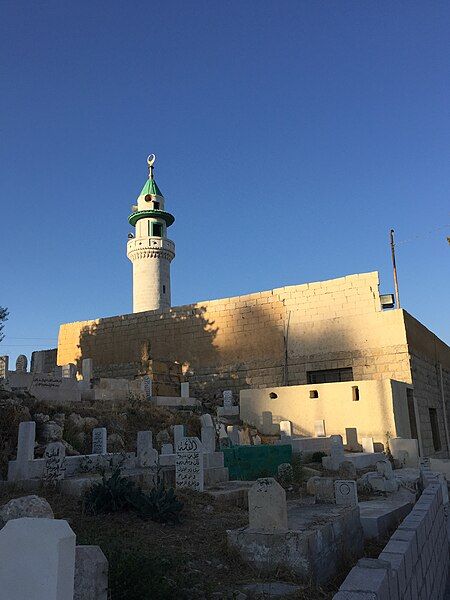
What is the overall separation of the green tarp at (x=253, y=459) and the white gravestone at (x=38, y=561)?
9.74 meters

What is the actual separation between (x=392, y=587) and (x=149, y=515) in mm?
3485

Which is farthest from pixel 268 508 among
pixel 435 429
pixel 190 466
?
pixel 435 429

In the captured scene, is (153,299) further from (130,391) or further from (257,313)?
(130,391)

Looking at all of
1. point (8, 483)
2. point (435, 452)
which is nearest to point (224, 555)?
point (8, 483)

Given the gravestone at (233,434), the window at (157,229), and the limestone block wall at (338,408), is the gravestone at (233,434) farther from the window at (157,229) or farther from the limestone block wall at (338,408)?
the window at (157,229)

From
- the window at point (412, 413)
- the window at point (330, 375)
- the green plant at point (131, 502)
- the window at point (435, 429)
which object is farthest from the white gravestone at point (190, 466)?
the window at point (435, 429)

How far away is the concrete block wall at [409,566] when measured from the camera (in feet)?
11.3

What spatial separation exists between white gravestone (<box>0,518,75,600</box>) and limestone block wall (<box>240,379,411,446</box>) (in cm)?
1690

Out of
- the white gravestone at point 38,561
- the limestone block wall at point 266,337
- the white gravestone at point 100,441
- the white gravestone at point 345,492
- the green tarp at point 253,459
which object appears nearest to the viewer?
the white gravestone at point 38,561

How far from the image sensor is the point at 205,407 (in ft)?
74.0

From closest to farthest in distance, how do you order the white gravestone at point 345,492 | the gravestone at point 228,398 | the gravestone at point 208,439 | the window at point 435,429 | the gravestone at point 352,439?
1. the white gravestone at point 345,492
2. the gravestone at point 208,439
3. the gravestone at point 352,439
4. the gravestone at point 228,398
5. the window at point 435,429

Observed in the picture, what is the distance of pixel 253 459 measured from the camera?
11469 millimetres

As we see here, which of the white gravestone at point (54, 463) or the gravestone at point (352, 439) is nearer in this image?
the white gravestone at point (54, 463)

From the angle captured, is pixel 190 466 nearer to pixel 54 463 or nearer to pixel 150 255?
pixel 54 463
